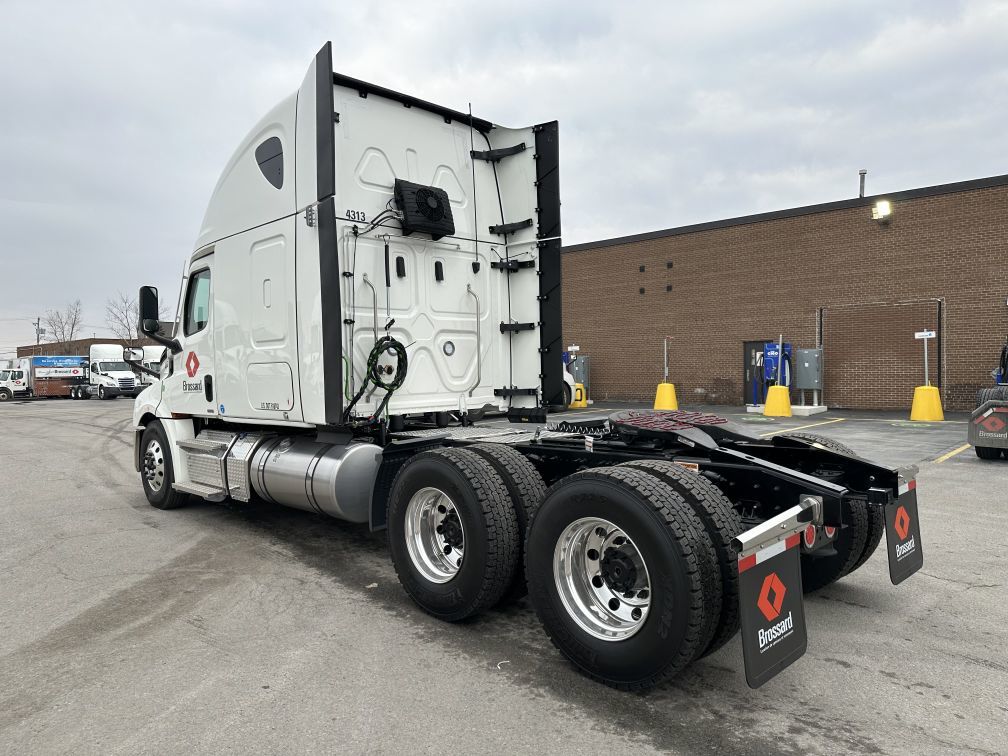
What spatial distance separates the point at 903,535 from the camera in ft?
12.1

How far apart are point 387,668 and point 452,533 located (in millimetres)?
944

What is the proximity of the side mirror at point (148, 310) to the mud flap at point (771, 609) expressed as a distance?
613cm

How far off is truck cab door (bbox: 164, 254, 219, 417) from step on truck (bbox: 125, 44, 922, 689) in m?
0.03

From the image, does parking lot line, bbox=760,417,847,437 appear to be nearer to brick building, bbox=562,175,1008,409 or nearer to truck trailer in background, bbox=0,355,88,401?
brick building, bbox=562,175,1008,409

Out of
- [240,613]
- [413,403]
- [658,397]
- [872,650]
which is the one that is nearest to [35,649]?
[240,613]

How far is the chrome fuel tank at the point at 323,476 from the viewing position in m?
5.15

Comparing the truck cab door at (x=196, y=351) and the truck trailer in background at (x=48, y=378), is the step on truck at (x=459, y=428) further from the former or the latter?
the truck trailer in background at (x=48, y=378)

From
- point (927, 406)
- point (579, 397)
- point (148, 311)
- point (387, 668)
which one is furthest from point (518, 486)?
point (579, 397)

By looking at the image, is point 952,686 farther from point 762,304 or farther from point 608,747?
point 762,304

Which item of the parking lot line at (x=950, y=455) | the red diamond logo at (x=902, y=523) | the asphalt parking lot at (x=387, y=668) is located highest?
→ the red diamond logo at (x=902, y=523)

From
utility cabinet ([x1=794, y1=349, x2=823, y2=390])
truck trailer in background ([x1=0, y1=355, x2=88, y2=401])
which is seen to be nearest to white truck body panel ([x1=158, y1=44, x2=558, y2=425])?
utility cabinet ([x1=794, y1=349, x2=823, y2=390])

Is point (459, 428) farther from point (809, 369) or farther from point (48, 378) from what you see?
point (48, 378)

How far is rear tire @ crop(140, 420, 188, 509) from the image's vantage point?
283 inches

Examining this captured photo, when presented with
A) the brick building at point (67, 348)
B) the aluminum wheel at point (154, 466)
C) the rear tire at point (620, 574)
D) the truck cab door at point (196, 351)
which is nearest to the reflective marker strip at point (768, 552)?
the rear tire at point (620, 574)
